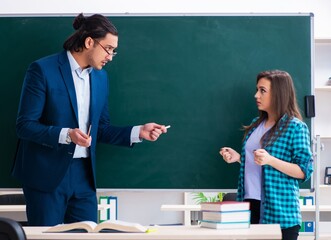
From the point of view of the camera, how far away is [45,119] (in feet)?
12.6

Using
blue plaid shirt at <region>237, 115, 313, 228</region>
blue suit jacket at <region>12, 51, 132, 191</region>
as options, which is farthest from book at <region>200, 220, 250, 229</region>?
blue suit jacket at <region>12, 51, 132, 191</region>

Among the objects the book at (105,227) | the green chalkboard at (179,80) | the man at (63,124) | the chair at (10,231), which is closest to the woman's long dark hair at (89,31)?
the man at (63,124)

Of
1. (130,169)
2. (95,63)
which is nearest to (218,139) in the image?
(130,169)

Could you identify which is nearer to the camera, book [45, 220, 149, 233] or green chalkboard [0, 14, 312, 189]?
book [45, 220, 149, 233]

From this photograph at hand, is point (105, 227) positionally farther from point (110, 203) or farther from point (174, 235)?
point (110, 203)

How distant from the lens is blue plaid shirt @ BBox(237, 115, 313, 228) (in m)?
3.87

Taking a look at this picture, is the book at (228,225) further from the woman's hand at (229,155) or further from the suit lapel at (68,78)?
the suit lapel at (68,78)

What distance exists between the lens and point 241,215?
9.80 ft

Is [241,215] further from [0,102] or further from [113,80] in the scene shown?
[0,102]

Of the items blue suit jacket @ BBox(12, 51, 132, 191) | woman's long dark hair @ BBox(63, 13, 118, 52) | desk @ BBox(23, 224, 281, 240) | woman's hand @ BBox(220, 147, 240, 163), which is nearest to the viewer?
desk @ BBox(23, 224, 281, 240)

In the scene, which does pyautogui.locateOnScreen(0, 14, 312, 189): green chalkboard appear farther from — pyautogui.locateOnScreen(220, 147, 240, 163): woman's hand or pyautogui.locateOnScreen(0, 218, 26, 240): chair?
pyautogui.locateOnScreen(0, 218, 26, 240): chair

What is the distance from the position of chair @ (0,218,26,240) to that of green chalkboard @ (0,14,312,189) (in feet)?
6.59
